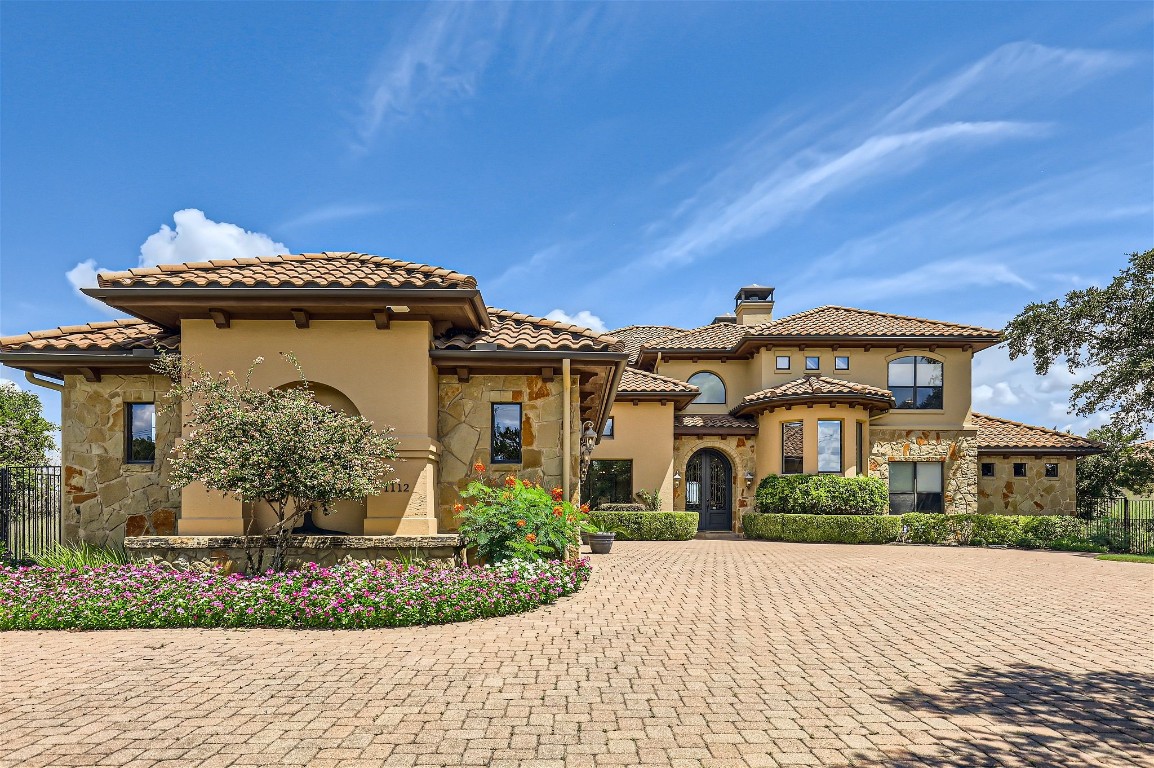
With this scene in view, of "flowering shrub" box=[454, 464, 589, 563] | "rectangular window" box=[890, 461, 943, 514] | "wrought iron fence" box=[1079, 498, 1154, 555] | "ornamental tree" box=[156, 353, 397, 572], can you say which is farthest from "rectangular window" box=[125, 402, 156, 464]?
"wrought iron fence" box=[1079, 498, 1154, 555]

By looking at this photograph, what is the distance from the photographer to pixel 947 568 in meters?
13.6

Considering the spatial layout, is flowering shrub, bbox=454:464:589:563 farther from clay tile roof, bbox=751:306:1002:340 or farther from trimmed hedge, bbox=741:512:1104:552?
clay tile roof, bbox=751:306:1002:340

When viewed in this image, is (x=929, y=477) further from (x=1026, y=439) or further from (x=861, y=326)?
(x=861, y=326)

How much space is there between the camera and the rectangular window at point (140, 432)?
33.9 feet

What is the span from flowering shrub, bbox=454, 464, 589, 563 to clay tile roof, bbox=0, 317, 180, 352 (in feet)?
16.7

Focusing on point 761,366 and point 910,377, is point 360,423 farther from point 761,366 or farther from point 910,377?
point 910,377

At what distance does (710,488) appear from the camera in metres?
23.4

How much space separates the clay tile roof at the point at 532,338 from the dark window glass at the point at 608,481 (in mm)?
10933

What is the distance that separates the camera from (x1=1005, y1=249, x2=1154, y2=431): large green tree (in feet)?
62.2

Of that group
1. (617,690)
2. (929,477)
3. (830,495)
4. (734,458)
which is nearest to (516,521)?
(617,690)

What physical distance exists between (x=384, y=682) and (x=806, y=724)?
3.25m

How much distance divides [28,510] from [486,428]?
724 centimetres

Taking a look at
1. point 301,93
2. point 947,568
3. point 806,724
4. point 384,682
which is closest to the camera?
point 806,724

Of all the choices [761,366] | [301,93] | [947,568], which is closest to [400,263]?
[301,93]
